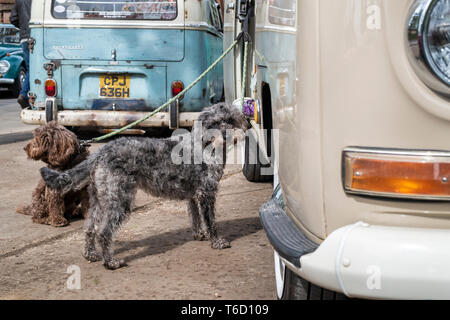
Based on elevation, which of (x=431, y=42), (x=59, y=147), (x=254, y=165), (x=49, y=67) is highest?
(x=49, y=67)

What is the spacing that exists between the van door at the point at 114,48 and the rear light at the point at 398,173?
6.25 meters

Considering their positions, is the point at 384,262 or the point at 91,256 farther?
the point at 91,256

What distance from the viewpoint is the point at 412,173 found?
1.82 m

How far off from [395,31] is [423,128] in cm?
34

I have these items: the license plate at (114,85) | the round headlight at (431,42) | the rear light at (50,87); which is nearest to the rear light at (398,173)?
the round headlight at (431,42)

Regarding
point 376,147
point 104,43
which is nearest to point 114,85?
point 104,43

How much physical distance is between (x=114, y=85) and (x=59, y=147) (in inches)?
131

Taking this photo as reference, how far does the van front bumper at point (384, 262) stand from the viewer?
1.70m

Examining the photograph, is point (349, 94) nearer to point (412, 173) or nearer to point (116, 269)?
point (412, 173)

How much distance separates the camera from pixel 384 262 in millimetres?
1731

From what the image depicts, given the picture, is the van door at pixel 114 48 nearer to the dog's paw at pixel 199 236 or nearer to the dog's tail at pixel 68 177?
the dog's paw at pixel 199 236

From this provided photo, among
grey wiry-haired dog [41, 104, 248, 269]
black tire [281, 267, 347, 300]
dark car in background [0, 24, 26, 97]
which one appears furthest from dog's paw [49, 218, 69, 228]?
dark car in background [0, 24, 26, 97]

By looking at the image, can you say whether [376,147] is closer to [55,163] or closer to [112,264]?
[112,264]
